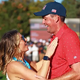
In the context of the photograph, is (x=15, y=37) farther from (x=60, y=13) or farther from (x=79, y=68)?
(x=79, y=68)

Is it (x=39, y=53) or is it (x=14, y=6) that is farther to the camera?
(x=14, y=6)

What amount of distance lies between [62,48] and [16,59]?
2.02 ft

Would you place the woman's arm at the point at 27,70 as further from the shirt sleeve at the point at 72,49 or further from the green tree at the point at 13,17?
the green tree at the point at 13,17

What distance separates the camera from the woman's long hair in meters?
2.15

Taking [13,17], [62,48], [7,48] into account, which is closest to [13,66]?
[7,48]

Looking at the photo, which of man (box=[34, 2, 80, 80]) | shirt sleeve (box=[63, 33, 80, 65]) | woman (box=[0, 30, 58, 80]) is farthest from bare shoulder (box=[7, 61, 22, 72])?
shirt sleeve (box=[63, 33, 80, 65])

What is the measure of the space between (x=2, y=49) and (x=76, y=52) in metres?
0.95

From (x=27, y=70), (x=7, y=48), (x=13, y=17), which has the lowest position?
(x=13, y=17)

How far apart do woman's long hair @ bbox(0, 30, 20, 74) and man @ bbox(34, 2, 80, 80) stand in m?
0.47

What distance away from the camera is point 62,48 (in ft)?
6.32

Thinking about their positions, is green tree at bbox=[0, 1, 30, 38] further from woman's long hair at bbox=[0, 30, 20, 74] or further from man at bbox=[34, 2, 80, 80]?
man at bbox=[34, 2, 80, 80]

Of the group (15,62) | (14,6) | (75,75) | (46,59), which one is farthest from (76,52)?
(14,6)

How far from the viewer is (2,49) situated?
217cm

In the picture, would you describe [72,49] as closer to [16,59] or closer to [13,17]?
[16,59]
